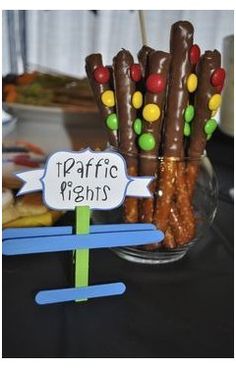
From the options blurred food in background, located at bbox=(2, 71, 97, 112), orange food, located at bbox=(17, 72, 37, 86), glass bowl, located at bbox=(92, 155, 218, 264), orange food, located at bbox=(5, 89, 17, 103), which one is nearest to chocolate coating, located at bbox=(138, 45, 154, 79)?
glass bowl, located at bbox=(92, 155, 218, 264)

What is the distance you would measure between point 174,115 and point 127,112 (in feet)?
0.17

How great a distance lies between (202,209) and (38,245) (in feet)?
0.75

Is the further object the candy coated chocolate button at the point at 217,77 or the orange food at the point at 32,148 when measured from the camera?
the orange food at the point at 32,148

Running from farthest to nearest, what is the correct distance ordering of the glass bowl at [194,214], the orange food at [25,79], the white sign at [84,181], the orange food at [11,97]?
the orange food at [25,79] < the orange food at [11,97] < the glass bowl at [194,214] < the white sign at [84,181]

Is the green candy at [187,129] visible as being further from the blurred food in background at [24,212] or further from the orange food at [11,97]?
the orange food at [11,97]

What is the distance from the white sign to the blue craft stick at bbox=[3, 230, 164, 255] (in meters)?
0.03

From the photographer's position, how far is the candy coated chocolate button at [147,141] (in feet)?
1.52

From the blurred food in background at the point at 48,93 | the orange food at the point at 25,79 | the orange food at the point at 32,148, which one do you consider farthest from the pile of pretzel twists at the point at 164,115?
the orange food at the point at 25,79

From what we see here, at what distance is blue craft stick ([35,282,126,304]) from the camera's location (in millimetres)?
441

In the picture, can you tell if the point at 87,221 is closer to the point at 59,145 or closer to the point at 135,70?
the point at 135,70

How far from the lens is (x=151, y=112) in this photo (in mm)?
447

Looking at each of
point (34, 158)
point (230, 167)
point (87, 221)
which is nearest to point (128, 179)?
point (87, 221)

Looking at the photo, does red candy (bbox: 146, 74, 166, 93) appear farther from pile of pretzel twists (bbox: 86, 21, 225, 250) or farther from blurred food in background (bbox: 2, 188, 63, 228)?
blurred food in background (bbox: 2, 188, 63, 228)

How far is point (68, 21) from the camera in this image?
2.37 metres
